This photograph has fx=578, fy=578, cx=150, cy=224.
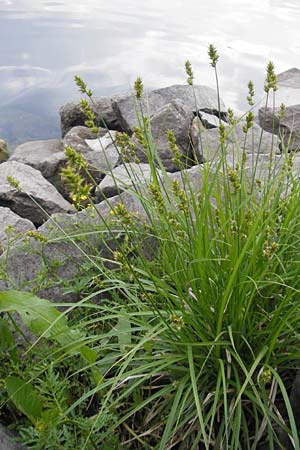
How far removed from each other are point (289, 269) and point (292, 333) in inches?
9.0

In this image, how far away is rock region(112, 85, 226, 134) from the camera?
4695 mm

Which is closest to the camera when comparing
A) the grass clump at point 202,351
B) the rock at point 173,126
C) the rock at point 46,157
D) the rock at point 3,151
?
the grass clump at point 202,351

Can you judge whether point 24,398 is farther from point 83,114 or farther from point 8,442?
point 83,114

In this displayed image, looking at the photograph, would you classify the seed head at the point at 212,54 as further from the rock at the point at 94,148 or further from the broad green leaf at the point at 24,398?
the rock at the point at 94,148

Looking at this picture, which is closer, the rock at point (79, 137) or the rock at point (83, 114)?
the rock at point (79, 137)

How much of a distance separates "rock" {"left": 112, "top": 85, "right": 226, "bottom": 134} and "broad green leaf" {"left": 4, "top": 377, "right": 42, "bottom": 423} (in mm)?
3075

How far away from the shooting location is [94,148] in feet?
14.6

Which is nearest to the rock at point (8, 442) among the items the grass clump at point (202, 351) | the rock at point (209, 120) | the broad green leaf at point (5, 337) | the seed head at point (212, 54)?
the grass clump at point (202, 351)

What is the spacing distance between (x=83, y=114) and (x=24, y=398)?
379 centimetres

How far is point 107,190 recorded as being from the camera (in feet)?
11.2

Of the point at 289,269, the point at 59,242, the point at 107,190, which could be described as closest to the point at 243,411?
the point at 289,269

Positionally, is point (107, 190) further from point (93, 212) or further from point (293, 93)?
point (293, 93)

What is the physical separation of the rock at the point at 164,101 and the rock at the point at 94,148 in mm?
210

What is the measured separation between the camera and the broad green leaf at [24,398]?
180cm
